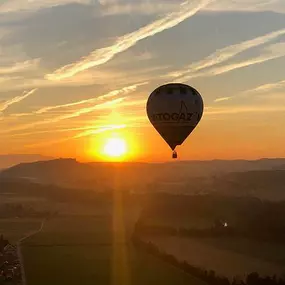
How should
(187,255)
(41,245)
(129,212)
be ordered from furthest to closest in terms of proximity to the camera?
(129,212) < (41,245) < (187,255)

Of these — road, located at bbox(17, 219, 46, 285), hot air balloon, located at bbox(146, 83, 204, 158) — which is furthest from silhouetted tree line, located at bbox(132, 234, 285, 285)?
road, located at bbox(17, 219, 46, 285)

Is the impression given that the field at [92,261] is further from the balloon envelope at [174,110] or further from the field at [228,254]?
the balloon envelope at [174,110]


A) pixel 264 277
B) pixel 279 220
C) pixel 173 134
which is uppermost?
pixel 173 134

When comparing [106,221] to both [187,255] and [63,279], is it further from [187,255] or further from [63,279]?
[63,279]

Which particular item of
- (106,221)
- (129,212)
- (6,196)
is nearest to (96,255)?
(106,221)

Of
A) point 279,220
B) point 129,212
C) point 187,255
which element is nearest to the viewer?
point 187,255

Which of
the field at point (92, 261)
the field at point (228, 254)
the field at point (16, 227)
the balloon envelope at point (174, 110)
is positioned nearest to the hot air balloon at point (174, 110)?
the balloon envelope at point (174, 110)

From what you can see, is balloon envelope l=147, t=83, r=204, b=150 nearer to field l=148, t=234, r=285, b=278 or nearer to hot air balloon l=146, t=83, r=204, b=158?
hot air balloon l=146, t=83, r=204, b=158
